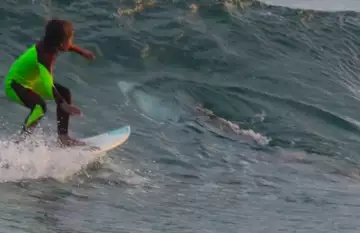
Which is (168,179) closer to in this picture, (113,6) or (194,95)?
(194,95)

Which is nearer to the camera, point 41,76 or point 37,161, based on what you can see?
point 41,76

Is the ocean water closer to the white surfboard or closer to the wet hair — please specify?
the white surfboard

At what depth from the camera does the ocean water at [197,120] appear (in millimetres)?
8414

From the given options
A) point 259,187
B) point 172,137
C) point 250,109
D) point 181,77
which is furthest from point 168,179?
point 181,77

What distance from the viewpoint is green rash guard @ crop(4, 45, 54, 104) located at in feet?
29.1

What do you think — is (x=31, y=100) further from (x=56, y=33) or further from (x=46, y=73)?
(x=56, y=33)

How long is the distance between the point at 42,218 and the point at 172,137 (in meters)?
5.20

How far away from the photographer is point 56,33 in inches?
347

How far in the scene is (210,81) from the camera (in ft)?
51.1

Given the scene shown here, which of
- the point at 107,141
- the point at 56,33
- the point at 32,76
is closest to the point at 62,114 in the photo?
the point at 32,76

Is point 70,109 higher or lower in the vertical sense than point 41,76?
lower

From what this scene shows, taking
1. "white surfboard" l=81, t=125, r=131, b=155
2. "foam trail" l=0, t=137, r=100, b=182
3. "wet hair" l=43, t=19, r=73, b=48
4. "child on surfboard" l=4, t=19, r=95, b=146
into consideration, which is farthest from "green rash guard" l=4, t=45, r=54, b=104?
"white surfboard" l=81, t=125, r=131, b=155

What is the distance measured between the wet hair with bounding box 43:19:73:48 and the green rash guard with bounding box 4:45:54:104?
0.76 ft

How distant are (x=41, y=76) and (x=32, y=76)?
24 cm
